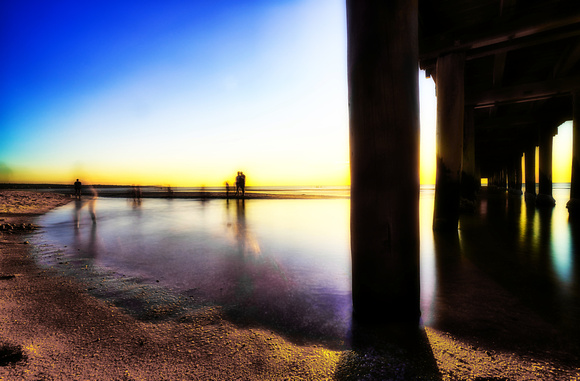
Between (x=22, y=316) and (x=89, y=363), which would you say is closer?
(x=89, y=363)

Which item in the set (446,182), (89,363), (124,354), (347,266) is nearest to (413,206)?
(347,266)

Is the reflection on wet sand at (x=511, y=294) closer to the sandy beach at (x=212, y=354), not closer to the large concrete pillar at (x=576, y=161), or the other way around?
the sandy beach at (x=212, y=354)

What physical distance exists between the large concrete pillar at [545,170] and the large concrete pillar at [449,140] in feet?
34.2

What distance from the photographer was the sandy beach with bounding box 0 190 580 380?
139 cm

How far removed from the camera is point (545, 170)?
1259 cm

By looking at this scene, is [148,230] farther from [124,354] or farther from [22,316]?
[124,354]

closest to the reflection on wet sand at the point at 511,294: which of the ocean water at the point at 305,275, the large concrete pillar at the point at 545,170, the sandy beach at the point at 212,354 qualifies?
the ocean water at the point at 305,275

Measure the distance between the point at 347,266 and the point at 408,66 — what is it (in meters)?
2.71

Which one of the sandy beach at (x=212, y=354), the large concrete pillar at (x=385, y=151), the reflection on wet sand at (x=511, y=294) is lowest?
the reflection on wet sand at (x=511, y=294)

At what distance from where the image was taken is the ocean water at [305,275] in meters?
2.11

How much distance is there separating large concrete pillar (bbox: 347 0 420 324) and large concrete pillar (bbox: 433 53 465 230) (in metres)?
5.01

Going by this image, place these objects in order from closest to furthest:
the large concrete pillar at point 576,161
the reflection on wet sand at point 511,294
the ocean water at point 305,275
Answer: the reflection on wet sand at point 511,294
the ocean water at point 305,275
the large concrete pillar at point 576,161

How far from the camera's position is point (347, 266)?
11.9 feet

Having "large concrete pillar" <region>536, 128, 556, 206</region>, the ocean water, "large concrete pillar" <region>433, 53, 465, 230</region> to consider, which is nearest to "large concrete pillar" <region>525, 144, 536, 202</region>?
"large concrete pillar" <region>536, 128, 556, 206</region>
